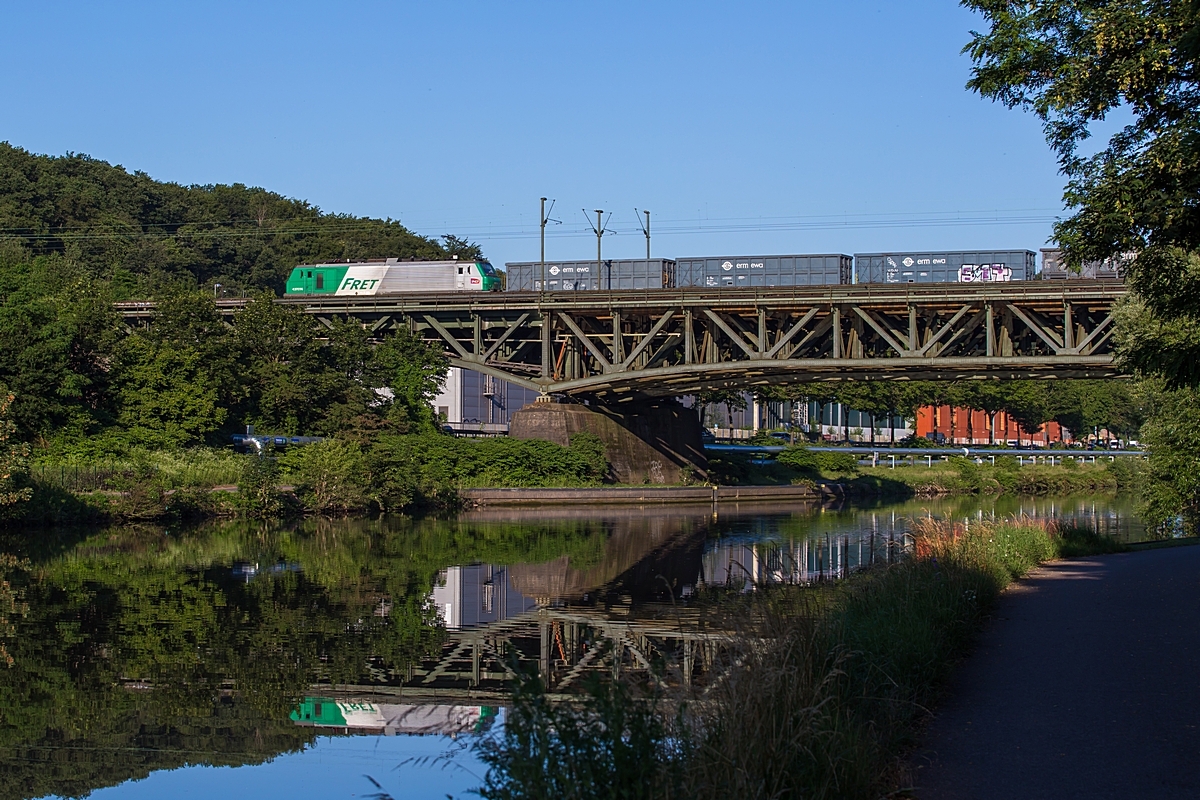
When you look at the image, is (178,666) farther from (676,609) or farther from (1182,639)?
(1182,639)

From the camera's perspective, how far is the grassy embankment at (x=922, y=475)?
202ft

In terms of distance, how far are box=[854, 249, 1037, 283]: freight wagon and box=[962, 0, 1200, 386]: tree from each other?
42.2m

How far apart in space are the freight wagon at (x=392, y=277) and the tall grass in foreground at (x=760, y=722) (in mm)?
53608

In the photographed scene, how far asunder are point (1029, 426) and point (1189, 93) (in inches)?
3688

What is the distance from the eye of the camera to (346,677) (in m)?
13.0

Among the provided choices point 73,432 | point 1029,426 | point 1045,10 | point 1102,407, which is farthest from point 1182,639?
point 1102,407

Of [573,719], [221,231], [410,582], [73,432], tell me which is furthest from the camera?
[221,231]

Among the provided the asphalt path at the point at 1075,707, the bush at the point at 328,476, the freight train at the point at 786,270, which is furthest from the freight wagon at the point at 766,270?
the asphalt path at the point at 1075,707

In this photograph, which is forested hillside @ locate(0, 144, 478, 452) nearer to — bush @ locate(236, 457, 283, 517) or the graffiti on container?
bush @ locate(236, 457, 283, 517)

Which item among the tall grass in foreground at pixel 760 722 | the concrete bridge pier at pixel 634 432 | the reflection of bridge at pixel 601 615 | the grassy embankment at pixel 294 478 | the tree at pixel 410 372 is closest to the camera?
the tall grass in foreground at pixel 760 722

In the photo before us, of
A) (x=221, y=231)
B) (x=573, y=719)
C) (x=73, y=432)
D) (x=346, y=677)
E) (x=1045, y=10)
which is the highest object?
(x=221, y=231)

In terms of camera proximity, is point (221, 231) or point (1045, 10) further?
point (221, 231)

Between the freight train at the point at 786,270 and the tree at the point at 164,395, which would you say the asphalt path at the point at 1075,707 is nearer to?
the tree at the point at 164,395

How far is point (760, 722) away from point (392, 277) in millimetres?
62606
